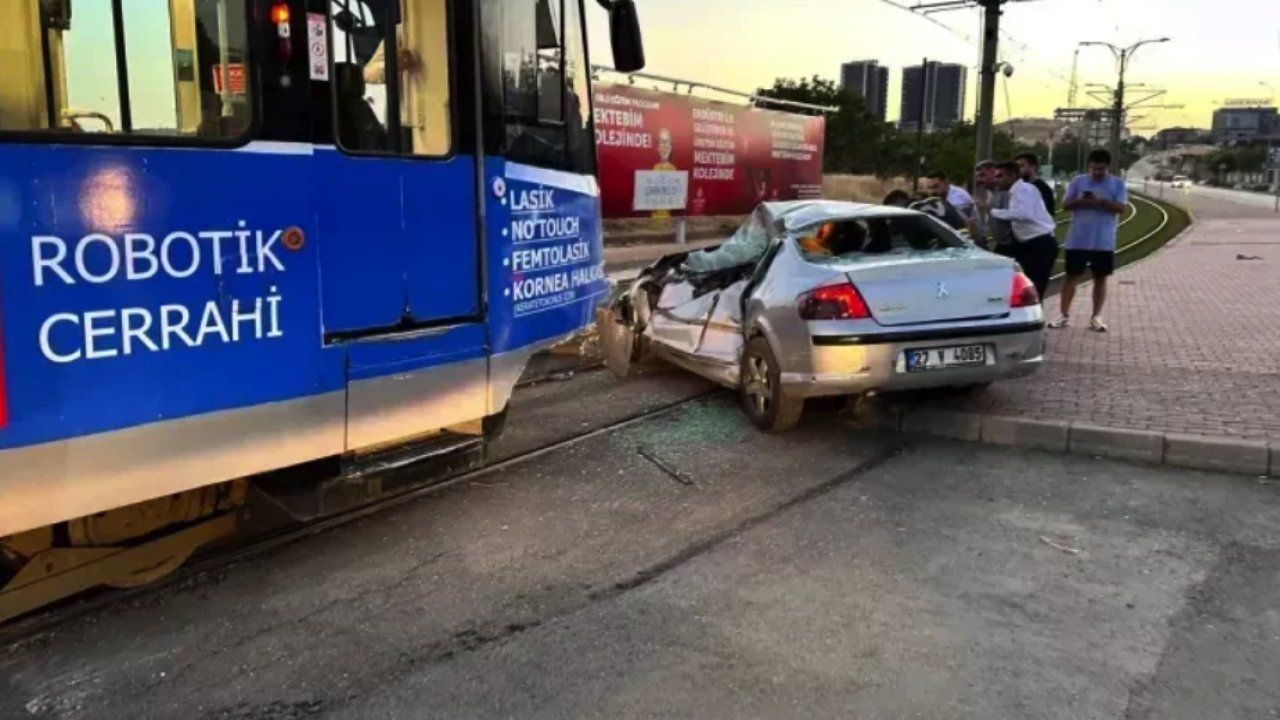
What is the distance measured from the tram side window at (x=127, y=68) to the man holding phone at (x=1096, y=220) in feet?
27.6

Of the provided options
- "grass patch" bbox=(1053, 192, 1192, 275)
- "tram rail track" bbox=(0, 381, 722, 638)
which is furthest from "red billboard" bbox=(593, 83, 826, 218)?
"tram rail track" bbox=(0, 381, 722, 638)

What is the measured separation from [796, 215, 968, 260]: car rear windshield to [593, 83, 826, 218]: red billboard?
6800 millimetres

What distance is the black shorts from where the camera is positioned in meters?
9.83

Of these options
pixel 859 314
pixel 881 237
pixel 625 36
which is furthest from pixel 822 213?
pixel 625 36

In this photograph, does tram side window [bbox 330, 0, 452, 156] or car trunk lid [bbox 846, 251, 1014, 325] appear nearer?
tram side window [bbox 330, 0, 452, 156]

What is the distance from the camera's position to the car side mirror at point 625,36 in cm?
578

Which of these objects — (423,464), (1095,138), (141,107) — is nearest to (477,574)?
(423,464)

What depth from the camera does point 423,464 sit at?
4.41 m

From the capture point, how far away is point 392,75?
4.11 metres

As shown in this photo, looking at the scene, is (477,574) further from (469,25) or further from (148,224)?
(469,25)

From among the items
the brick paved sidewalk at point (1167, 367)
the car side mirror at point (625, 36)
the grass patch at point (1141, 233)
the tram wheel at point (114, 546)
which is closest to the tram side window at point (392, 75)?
the tram wheel at point (114, 546)

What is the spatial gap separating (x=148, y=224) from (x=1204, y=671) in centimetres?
385

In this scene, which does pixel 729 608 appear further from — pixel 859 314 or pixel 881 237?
pixel 881 237

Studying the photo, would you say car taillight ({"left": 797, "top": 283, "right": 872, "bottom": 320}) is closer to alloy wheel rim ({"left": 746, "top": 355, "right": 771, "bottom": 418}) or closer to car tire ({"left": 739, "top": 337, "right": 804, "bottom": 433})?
car tire ({"left": 739, "top": 337, "right": 804, "bottom": 433})
